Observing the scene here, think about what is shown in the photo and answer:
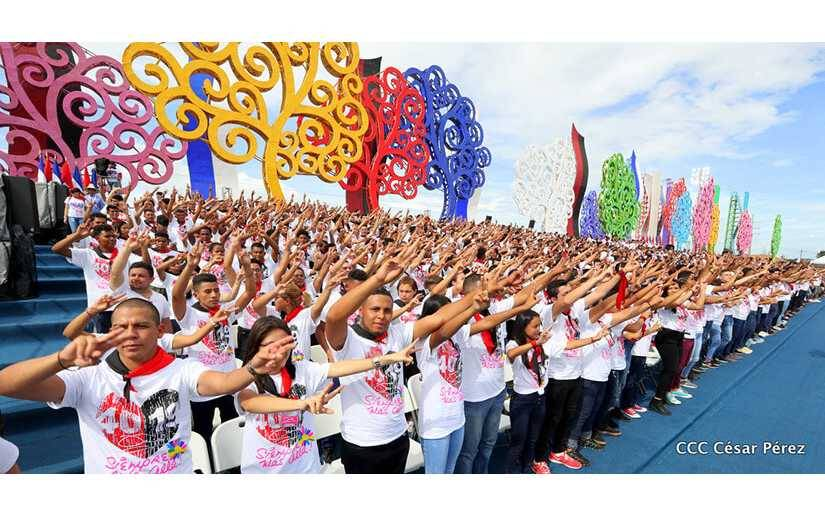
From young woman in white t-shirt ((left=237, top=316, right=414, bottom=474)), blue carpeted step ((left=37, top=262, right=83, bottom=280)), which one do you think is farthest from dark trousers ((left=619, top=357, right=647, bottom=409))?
blue carpeted step ((left=37, top=262, right=83, bottom=280))

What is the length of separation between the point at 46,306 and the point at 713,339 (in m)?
8.86

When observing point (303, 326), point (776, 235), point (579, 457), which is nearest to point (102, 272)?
point (303, 326)

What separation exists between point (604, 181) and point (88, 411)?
24.5 metres

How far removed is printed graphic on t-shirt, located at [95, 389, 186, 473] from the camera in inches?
59.9

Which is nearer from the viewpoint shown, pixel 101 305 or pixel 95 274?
pixel 101 305

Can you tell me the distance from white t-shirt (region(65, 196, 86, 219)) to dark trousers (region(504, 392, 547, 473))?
664cm

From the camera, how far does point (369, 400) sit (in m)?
2.00

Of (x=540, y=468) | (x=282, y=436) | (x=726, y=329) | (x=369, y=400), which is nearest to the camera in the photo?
(x=282, y=436)

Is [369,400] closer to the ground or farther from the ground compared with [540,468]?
farther from the ground

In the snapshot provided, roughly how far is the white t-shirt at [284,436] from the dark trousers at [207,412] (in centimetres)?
99

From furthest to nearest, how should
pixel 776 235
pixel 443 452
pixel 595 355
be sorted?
1. pixel 776 235
2. pixel 595 355
3. pixel 443 452

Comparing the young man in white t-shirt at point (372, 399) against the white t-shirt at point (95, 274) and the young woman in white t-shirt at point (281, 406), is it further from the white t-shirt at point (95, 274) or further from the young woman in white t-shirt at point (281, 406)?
the white t-shirt at point (95, 274)

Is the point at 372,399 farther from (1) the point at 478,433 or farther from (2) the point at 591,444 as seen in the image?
(2) the point at 591,444

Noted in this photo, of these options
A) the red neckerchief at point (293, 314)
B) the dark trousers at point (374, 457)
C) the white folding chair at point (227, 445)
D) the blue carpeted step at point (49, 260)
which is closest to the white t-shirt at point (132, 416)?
the white folding chair at point (227, 445)
